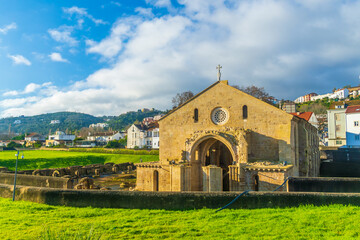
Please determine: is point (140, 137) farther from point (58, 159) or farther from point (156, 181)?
point (156, 181)

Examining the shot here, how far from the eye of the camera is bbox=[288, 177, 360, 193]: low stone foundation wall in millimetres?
14688

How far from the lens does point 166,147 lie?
28734 millimetres

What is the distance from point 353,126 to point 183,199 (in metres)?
57.3

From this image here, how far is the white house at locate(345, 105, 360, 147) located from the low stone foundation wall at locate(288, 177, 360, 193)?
48.6 m

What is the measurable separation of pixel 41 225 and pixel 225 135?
1709cm

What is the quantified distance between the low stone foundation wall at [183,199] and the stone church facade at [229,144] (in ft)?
28.1

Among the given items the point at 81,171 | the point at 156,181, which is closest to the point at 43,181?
the point at 156,181

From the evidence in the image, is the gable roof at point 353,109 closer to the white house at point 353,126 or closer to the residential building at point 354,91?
the white house at point 353,126

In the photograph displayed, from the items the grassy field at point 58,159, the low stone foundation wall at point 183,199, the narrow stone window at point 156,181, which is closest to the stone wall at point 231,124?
the narrow stone window at point 156,181

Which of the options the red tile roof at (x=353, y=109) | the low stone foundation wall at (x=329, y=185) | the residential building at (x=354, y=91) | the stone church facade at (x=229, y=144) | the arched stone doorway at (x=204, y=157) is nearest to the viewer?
the low stone foundation wall at (x=329, y=185)

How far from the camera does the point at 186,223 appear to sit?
1022cm

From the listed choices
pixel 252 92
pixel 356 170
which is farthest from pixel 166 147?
pixel 252 92

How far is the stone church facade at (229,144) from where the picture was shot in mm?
21594

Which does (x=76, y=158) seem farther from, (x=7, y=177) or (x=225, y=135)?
(x=225, y=135)
